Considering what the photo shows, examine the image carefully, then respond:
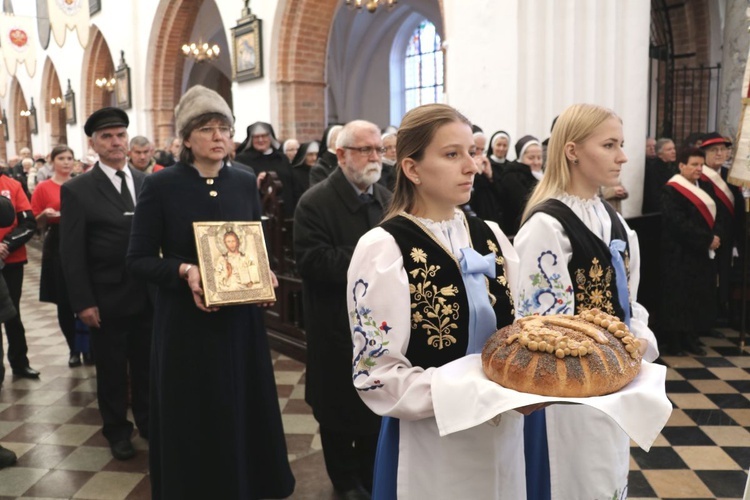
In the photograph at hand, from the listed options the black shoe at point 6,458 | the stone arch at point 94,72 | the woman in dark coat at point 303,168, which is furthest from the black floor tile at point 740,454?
the stone arch at point 94,72

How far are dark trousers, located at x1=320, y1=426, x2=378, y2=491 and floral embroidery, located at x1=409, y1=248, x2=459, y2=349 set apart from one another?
1.61 m

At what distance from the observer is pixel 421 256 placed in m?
1.70

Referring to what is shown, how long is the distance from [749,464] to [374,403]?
2.90 metres

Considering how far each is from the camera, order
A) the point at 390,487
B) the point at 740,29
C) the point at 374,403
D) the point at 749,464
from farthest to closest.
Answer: the point at 740,29, the point at 749,464, the point at 390,487, the point at 374,403

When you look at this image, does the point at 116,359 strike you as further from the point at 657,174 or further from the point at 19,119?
the point at 19,119

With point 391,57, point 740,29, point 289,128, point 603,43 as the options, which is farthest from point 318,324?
point 391,57

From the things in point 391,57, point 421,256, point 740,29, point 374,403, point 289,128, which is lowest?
point 374,403

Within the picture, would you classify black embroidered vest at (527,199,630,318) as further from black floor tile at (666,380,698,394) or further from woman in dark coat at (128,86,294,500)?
black floor tile at (666,380,698,394)

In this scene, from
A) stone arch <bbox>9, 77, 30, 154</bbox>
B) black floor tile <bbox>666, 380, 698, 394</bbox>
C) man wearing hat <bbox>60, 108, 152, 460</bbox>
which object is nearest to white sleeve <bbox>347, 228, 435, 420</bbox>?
man wearing hat <bbox>60, 108, 152, 460</bbox>

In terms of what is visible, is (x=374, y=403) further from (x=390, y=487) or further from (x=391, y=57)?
(x=391, y=57)

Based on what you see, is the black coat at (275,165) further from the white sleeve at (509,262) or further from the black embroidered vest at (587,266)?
the white sleeve at (509,262)

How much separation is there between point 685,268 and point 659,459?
8.54ft

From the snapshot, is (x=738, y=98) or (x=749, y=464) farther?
(x=738, y=98)

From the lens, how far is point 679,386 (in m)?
4.93
